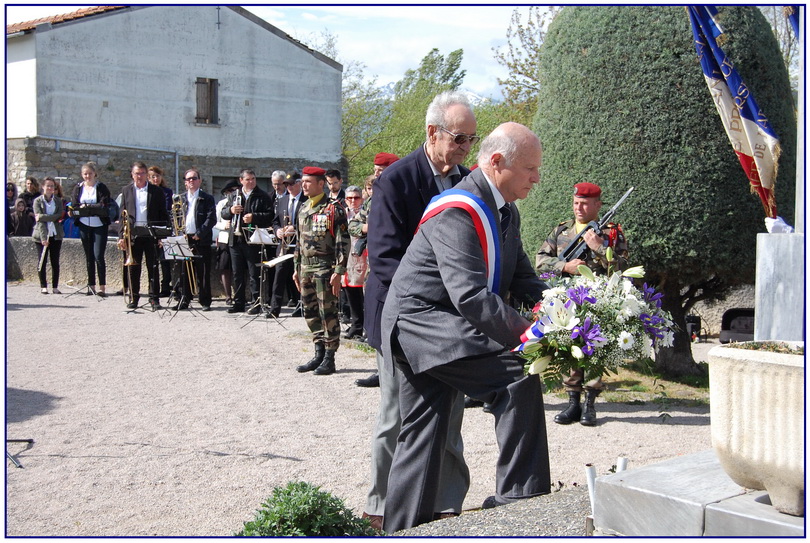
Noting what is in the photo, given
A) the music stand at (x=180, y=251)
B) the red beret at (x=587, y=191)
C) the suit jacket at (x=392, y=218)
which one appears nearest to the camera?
the suit jacket at (x=392, y=218)

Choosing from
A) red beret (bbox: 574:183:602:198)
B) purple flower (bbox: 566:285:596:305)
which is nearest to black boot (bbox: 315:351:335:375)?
red beret (bbox: 574:183:602:198)

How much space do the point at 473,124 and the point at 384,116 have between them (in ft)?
119

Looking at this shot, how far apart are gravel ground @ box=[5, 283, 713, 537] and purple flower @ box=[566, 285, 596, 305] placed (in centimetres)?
96

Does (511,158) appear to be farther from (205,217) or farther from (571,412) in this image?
(205,217)

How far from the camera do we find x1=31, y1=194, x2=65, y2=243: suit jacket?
15867mm

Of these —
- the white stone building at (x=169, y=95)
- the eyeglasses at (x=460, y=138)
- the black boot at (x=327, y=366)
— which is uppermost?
the white stone building at (x=169, y=95)

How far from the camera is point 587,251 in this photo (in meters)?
7.75

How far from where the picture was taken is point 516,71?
1941 centimetres

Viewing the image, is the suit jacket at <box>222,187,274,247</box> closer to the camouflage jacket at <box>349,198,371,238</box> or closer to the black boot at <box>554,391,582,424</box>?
the camouflage jacket at <box>349,198,371,238</box>

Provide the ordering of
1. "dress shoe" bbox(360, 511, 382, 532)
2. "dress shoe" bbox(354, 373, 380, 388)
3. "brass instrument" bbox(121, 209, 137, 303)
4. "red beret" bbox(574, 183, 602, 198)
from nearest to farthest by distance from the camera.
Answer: "dress shoe" bbox(360, 511, 382, 532) → "red beret" bbox(574, 183, 602, 198) → "dress shoe" bbox(354, 373, 380, 388) → "brass instrument" bbox(121, 209, 137, 303)

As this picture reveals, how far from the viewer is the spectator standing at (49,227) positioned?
1595cm

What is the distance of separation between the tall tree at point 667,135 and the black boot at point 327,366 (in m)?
2.75

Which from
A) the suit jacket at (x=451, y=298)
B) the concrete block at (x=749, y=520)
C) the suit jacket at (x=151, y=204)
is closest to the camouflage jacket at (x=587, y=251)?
the suit jacket at (x=451, y=298)

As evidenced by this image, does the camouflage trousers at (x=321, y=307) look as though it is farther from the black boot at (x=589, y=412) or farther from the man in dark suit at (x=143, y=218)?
the man in dark suit at (x=143, y=218)
